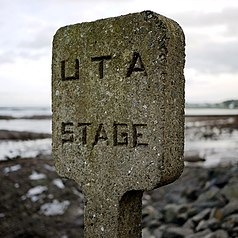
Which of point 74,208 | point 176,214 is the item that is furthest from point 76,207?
point 176,214

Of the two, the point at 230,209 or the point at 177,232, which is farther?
the point at 230,209

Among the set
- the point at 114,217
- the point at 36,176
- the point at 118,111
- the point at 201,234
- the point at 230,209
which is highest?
the point at 118,111

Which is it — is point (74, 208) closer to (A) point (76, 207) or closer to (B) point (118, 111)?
(A) point (76, 207)

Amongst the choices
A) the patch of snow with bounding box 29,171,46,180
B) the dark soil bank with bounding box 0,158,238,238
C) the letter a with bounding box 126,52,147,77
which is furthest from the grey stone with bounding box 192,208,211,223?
the letter a with bounding box 126,52,147,77

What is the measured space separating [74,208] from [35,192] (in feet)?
3.30

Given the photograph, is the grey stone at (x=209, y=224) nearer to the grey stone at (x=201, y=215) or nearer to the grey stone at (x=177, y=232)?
the grey stone at (x=177, y=232)

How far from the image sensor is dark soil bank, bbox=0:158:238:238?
770 cm

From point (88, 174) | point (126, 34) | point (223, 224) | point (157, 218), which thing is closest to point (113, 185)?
point (88, 174)

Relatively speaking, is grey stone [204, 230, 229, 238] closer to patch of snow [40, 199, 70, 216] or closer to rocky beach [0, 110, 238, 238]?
rocky beach [0, 110, 238, 238]

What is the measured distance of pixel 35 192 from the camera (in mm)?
9500

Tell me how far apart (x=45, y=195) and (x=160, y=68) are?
6539 millimetres

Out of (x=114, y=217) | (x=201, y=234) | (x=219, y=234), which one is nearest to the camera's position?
(x=114, y=217)

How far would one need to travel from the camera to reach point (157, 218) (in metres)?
9.24

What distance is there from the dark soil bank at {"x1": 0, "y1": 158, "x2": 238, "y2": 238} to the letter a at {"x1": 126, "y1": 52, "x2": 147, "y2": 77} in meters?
4.25
